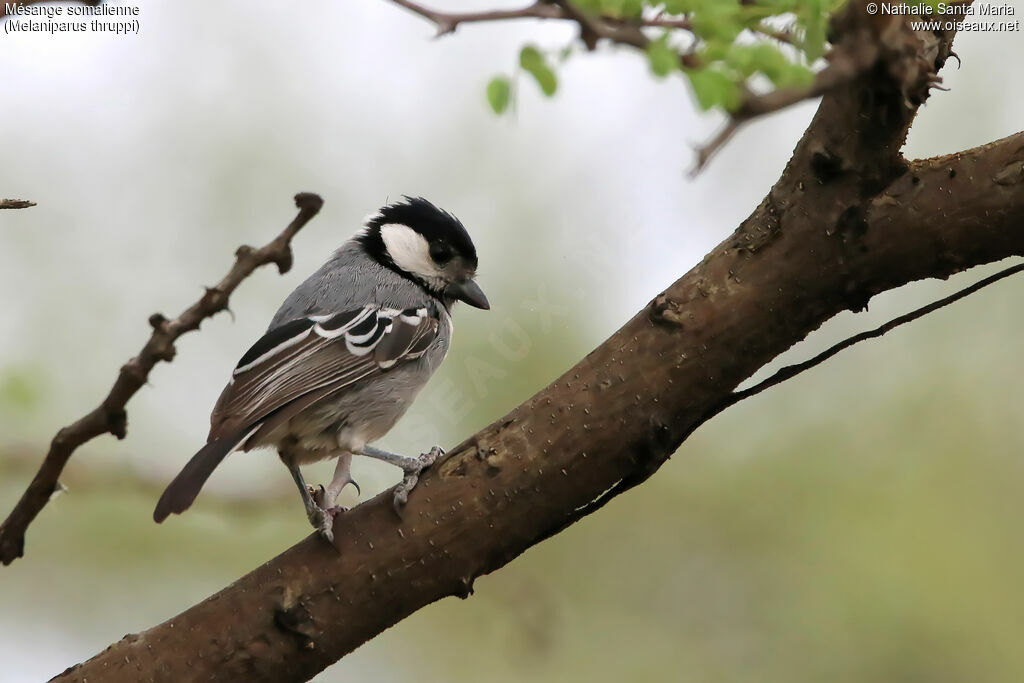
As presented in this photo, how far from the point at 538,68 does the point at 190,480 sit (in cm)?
175

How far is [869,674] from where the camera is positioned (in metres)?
5.04

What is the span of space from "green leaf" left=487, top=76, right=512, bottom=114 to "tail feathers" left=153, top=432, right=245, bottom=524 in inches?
62.5

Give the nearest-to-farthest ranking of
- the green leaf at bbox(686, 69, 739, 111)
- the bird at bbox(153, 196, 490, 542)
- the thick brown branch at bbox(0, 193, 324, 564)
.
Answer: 1. the green leaf at bbox(686, 69, 739, 111)
2. the thick brown branch at bbox(0, 193, 324, 564)
3. the bird at bbox(153, 196, 490, 542)

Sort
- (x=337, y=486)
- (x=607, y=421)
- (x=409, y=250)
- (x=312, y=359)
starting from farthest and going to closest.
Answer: (x=409, y=250)
(x=312, y=359)
(x=337, y=486)
(x=607, y=421)

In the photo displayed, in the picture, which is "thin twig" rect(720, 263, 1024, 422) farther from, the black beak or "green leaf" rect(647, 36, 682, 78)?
the black beak

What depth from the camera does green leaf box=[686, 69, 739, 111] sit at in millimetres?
1589

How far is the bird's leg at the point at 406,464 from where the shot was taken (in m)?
2.73

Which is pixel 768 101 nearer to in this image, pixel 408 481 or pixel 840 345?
→ pixel 840 345

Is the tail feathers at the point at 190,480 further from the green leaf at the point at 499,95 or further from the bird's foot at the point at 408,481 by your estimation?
the green leaf at the point at 499,95

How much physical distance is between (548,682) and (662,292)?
132 inches

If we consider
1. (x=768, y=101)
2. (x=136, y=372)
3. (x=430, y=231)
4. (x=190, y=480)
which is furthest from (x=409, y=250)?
(x=768, y=101)

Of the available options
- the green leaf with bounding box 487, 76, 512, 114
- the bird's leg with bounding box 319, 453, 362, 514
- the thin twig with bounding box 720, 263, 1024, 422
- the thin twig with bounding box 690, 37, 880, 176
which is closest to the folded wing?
the bird's leg with bounding box 319, 453, 362, 514

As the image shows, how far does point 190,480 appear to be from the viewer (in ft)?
9.59

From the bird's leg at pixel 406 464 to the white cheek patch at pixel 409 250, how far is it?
1180 mm
